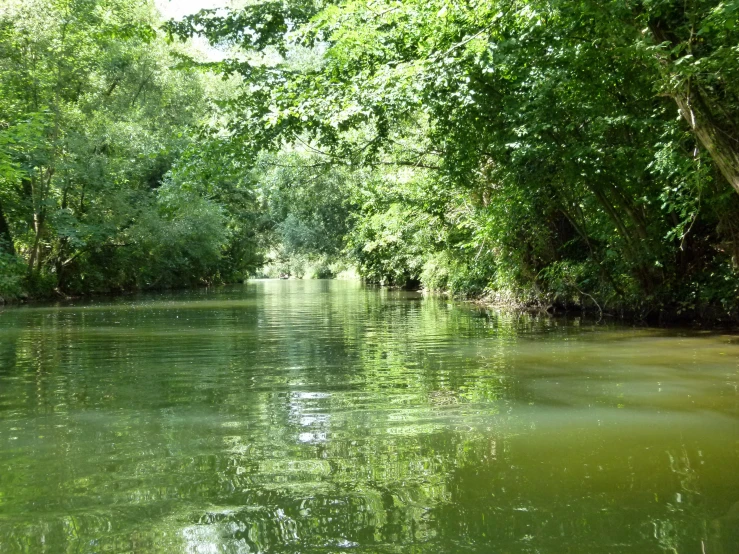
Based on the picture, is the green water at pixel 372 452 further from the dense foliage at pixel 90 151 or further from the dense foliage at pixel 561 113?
the dense foliage at pixel 90 151

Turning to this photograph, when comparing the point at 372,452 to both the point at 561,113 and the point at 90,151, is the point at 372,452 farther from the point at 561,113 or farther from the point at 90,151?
→ the point at 90,151

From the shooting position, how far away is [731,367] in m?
7.97

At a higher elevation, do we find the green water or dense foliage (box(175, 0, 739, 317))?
dense foliage (box(175, 0, 739, 317))

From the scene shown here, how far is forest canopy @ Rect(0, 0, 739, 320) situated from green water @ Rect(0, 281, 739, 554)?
4.01m

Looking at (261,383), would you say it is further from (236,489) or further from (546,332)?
(546,332)

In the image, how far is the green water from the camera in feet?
10.4

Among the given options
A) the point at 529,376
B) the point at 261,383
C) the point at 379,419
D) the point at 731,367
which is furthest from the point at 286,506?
the point at 731,367

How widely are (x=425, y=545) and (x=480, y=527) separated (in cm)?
34

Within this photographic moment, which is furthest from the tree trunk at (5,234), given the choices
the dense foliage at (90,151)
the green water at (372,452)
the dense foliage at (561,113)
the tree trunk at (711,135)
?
the tree trunk at (711,135)

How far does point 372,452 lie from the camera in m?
4.46

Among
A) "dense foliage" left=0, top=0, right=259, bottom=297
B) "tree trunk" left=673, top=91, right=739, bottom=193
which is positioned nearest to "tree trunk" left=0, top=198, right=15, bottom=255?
"dense foliage" left=0, top=0, right=259, bottom=297

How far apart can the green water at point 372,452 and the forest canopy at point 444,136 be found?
13.2ft

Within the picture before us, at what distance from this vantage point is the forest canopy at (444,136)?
402 inches

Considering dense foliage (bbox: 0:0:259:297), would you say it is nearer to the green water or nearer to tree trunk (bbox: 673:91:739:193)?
the green water
